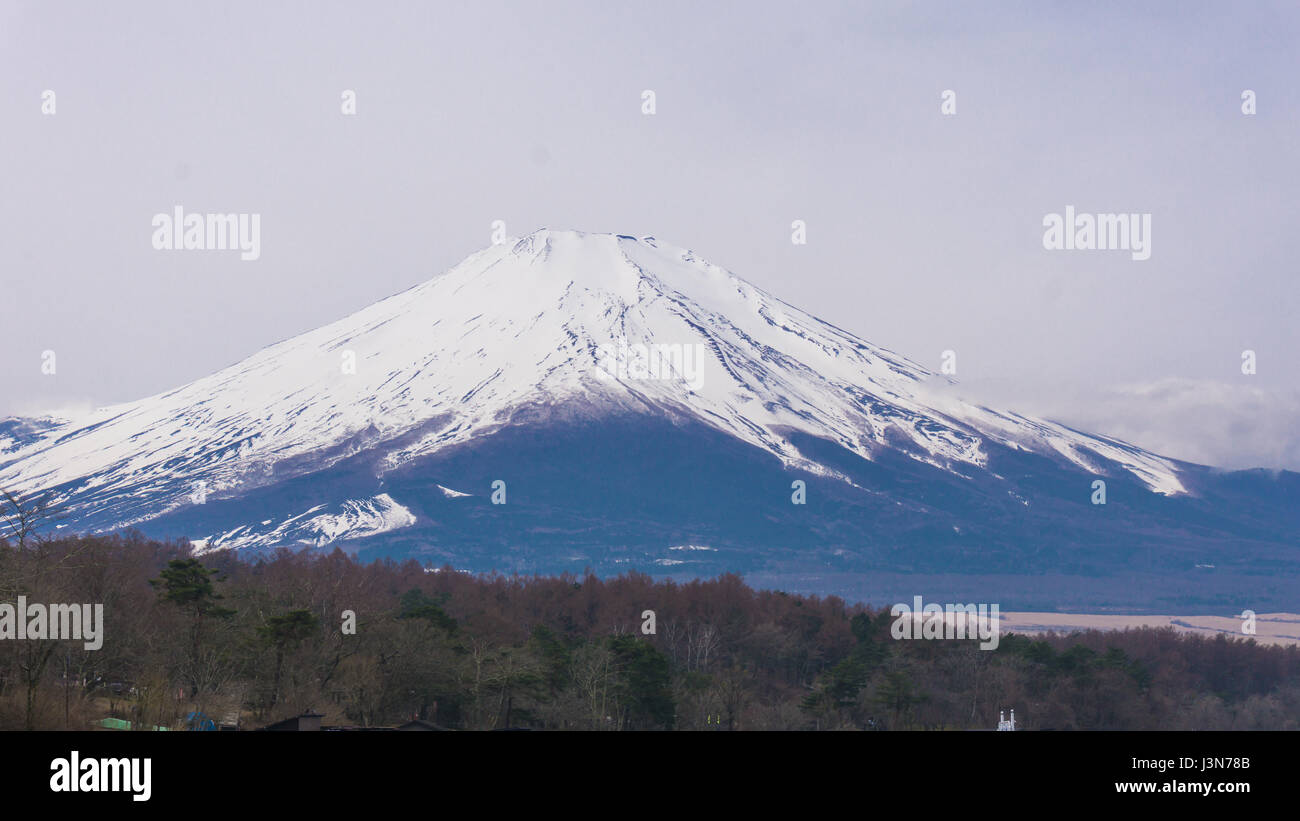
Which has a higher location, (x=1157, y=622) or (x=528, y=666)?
(x=528, y=666)

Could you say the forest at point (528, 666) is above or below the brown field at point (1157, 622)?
above

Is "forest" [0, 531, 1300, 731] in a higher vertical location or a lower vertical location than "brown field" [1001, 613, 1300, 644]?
higher

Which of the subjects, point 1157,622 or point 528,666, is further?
point 1157,622

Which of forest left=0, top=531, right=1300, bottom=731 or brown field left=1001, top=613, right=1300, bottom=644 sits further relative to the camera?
brown field left=1001, top=613, right=1300, bottom=644

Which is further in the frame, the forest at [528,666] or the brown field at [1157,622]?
the brown field at [1157,622]
